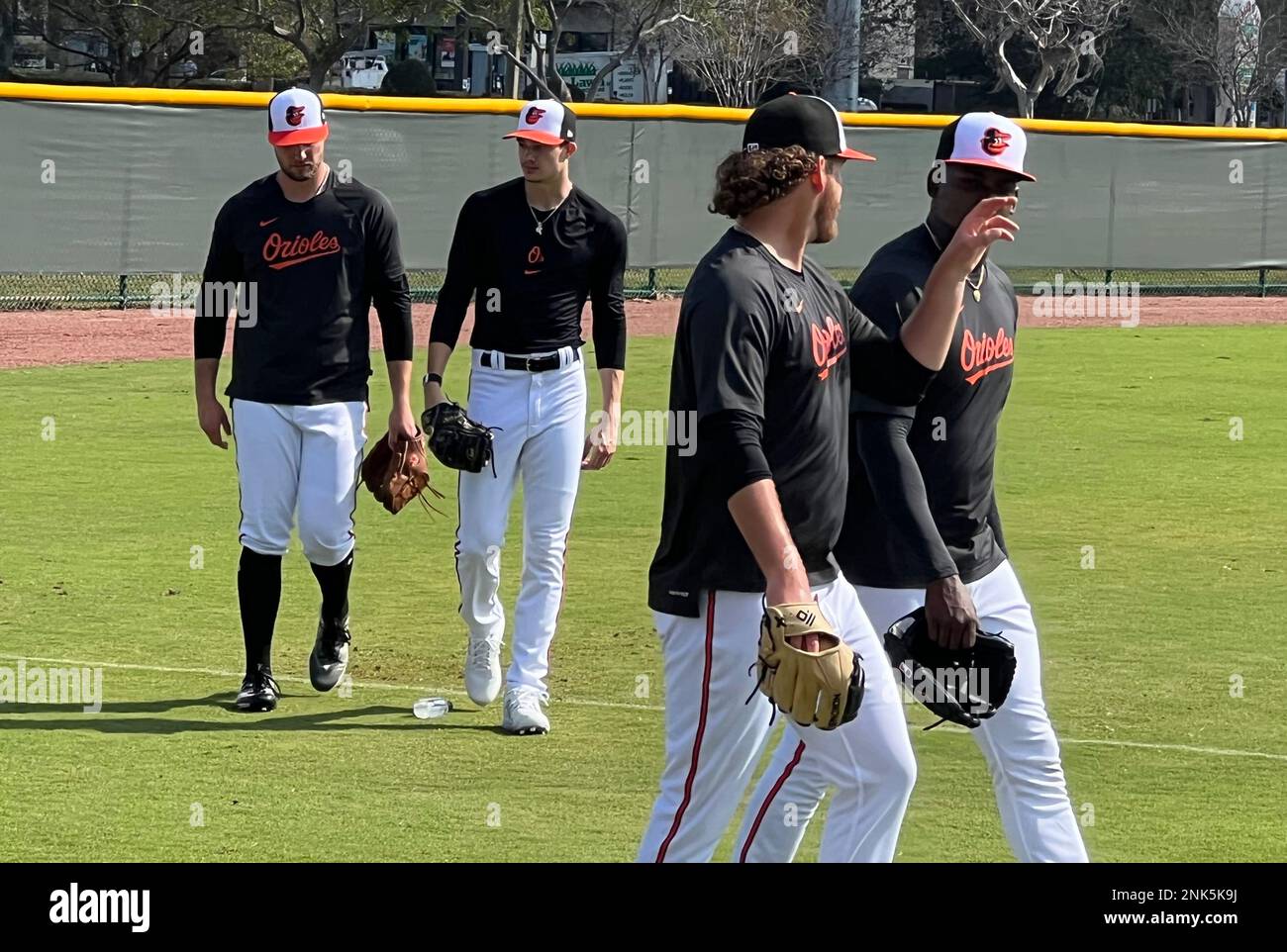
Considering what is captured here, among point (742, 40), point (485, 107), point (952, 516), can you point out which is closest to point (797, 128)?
point (952, 516)

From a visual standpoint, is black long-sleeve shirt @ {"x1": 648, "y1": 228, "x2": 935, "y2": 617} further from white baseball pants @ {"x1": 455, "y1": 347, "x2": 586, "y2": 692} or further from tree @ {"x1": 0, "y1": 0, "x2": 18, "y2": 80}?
tree @ {"x1": 0, "y1": 0, "x2": 18, "y2": 80}

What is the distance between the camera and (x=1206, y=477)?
567 inches

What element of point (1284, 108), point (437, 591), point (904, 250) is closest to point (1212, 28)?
point (1284, 108)

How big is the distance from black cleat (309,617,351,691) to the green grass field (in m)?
0.10

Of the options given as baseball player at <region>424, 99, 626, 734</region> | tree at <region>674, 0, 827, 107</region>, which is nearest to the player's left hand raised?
baseball player at <region>424, 99, 626, 734</region>

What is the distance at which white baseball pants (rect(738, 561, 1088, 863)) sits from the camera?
5043 millimetres

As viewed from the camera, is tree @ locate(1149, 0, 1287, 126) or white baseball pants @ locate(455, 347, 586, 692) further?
tree @ locate(1149, 0, 1287, 126)

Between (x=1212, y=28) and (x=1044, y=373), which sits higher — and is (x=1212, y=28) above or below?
above

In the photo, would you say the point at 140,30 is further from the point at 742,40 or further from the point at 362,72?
the point at 362,72

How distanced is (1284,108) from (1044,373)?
53473 millimetres

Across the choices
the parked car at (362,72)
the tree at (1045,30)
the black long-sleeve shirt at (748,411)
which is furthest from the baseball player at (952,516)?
the parked car at (362,72)

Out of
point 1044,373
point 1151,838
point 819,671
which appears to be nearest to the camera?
point 819,671

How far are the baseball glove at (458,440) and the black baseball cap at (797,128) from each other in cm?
291

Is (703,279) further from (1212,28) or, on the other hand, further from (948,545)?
(1212,28)
